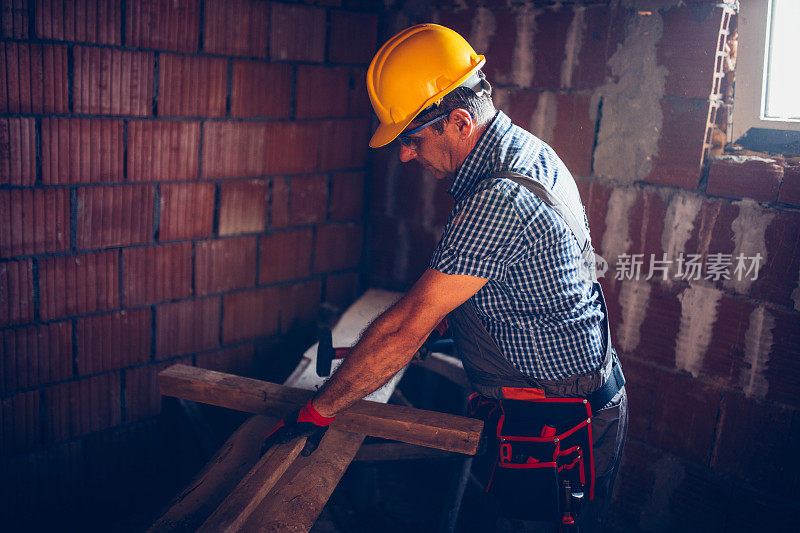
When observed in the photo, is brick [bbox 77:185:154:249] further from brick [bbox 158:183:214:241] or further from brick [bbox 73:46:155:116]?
brick [bbox 73:46:155:116]

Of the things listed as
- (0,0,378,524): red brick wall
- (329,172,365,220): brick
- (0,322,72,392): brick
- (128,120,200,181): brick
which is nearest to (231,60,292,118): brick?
(0,0,378,524): red brick wall

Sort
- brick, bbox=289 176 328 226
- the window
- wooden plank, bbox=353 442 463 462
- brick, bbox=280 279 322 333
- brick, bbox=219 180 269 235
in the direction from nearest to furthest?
wooden plank, bbox=353 442 463 462, the window, brick, bbox=219 180 269 235, brick, bbox=289 176 328 226, brick, bbox=280 279 322 333

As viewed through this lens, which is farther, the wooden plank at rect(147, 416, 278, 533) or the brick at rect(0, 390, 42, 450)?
the brick at rect(0, 390, 42, 450)

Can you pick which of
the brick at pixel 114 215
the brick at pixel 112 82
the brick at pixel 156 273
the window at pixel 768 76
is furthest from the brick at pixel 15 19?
the window at pixel 768 76

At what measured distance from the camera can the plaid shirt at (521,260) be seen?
1.53 m

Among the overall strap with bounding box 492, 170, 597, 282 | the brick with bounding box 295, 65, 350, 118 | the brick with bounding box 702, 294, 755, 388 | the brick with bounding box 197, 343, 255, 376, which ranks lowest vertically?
the brick with bounding box 197, 343, 255, 376

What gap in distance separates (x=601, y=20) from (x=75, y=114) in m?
2.00

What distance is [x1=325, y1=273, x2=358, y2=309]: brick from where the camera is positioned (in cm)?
351

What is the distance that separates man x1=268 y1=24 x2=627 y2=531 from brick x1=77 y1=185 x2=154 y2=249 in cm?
127

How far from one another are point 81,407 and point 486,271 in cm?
201

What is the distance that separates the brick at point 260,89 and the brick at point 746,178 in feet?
5.88

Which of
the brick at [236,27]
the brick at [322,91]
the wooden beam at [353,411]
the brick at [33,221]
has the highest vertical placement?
the brick at [236,27]

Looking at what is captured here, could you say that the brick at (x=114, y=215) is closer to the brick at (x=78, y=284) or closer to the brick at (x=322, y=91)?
the brick at (x=78, y=284)

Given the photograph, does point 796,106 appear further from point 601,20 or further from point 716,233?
point 601,20
